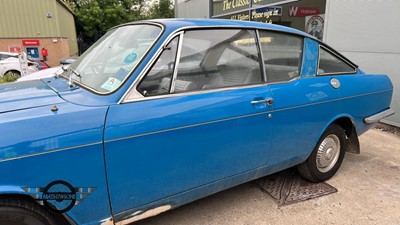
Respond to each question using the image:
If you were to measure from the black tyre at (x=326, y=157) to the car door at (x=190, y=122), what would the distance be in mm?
816

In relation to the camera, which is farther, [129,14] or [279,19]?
[129,14]

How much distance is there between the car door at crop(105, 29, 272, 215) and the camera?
6.54 feet

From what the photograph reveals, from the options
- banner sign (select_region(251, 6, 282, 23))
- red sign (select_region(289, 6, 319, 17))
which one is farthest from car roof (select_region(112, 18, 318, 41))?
banner sign (select_region(251, 6, 282, 23))

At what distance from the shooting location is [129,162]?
1.98 meters

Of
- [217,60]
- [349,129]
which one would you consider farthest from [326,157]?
[217,60]

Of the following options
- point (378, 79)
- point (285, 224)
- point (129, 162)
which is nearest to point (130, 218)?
point (129, 162)

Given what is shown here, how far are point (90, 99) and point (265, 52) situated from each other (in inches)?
63.1

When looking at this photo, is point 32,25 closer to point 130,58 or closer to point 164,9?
point 164,9

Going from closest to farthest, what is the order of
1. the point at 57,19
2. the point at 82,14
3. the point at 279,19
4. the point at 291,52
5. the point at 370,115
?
the point at 291,52
the point at 370,115
the point at 279,19
the point at 57,19
the point at 82,14

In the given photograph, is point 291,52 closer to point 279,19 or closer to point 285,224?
point 285,224

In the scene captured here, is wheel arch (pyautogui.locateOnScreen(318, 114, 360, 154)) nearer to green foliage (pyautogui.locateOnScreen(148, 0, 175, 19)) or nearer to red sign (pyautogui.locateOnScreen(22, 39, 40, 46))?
red sign (pyautogui.locateOnScreen(22, 39, 40, 46))

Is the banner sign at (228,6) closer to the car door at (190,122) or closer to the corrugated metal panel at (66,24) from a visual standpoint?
the car door at (190,122)

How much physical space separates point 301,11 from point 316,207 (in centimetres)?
676

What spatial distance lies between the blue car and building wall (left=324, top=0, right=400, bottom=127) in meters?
2.63
